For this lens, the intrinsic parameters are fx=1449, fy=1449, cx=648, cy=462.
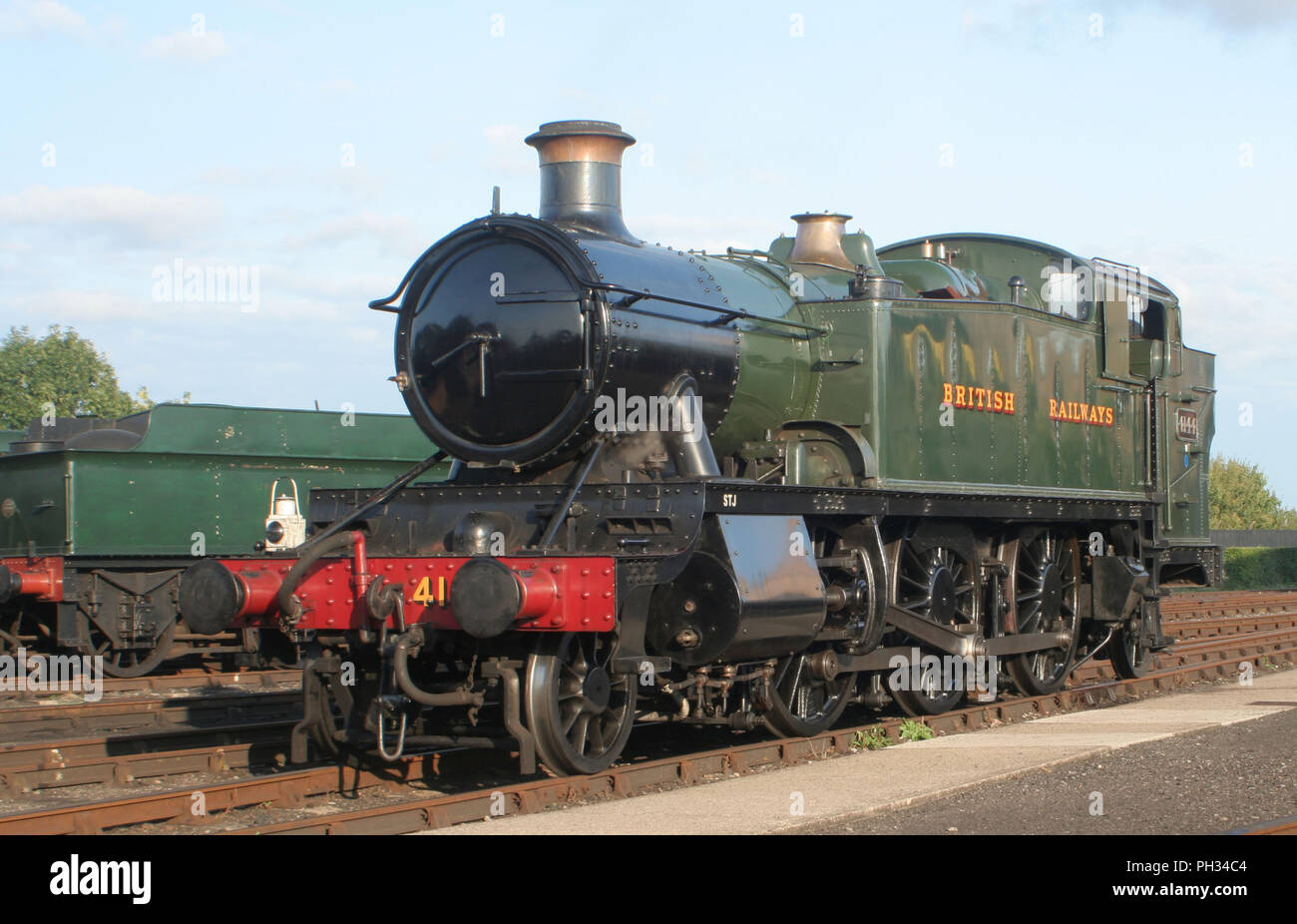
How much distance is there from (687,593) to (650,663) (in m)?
0.48

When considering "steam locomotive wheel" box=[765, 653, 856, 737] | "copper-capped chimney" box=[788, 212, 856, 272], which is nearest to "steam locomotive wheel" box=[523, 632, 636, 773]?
"steam locomotive wheel" box=[765, 653, 856, 737]

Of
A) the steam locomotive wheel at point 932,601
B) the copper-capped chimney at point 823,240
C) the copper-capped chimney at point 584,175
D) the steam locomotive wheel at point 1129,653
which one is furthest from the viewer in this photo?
the steam locomotive wheel at point 1129,653

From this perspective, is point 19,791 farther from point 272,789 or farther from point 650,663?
point 650,663

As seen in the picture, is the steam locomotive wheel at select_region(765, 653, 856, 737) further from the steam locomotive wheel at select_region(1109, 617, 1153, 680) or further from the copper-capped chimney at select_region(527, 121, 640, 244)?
the steam locomotive wheel at select_region(1109, 617, 1153, 680)

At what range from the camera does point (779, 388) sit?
888cm

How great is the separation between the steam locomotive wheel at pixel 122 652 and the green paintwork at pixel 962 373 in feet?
24.3

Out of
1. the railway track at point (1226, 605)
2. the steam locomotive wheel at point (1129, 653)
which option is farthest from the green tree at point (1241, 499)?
the steam locomotive wheel at point (1129, 653)

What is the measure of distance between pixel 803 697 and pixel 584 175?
342 centimetres

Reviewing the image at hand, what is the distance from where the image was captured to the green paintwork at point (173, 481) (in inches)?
524

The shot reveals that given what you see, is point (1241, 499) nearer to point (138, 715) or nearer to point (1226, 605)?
point (1226, 605)

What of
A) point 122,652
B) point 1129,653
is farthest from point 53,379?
point 1129,653

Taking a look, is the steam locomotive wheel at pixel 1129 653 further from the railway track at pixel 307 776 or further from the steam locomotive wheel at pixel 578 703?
the steam locomotive wheel at pixel 578 703

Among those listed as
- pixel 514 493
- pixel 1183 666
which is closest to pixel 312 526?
pixel 514 493

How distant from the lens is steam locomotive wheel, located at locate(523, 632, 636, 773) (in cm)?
712
